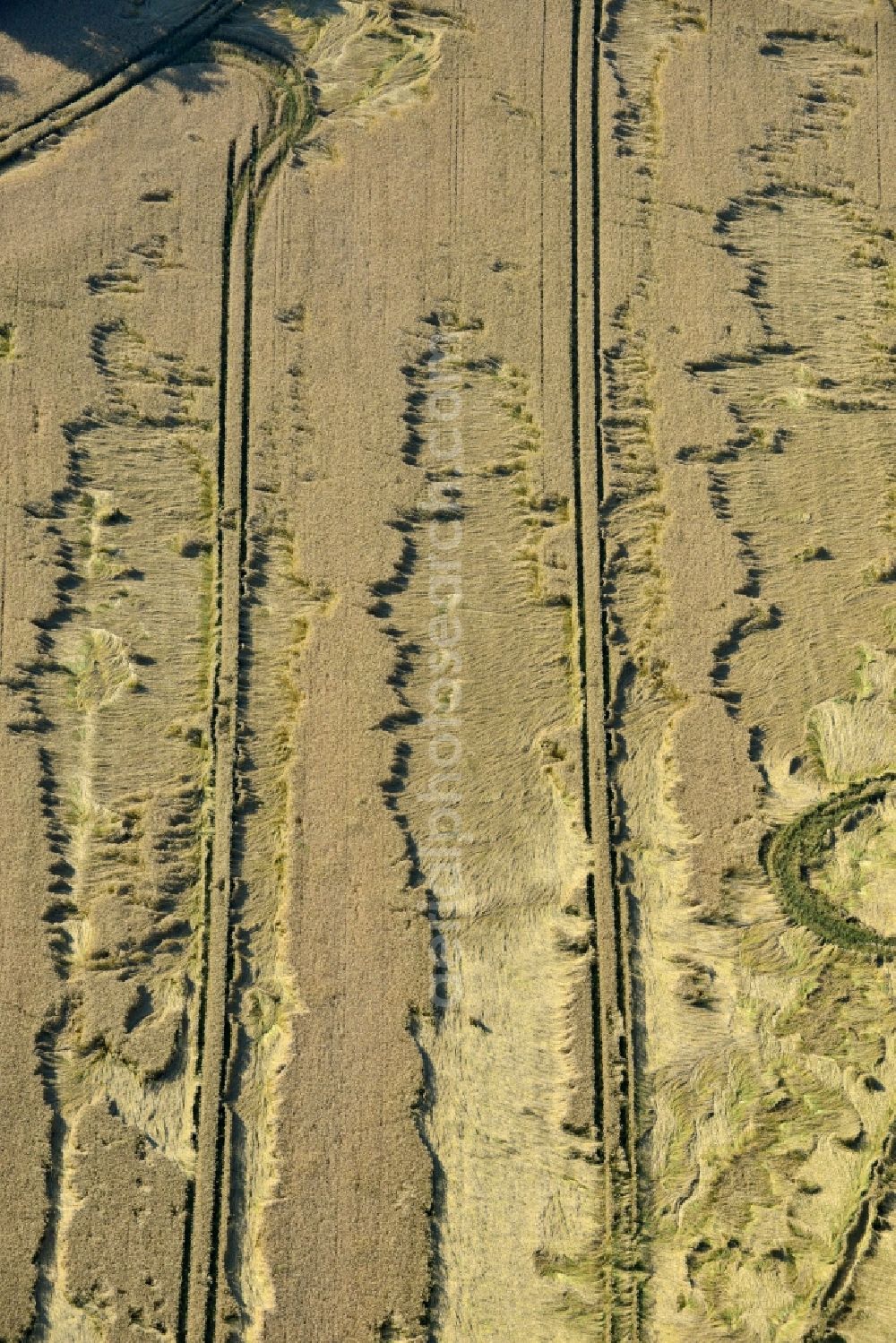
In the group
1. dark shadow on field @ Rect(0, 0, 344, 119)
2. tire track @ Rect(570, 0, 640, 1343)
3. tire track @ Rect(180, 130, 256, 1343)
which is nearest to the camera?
tire track @ Rect(180, 130, 256, 1343)

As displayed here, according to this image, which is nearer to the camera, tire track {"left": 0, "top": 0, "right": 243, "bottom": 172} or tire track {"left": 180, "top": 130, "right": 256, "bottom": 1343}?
tire track {"left": 180, "top": 130, "right": 256, "bottom": 1343}

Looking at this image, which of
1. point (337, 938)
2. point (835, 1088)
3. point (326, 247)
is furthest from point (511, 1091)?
point (326, 247)

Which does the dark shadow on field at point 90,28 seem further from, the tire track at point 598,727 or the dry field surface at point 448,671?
the tire track at point 598,727

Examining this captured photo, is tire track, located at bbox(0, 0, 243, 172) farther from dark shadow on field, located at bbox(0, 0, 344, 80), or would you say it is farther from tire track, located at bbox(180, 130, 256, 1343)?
tire track, located at bbox(180, 130, 256, 1343)

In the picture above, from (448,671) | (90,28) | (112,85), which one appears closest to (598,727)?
(448,671)

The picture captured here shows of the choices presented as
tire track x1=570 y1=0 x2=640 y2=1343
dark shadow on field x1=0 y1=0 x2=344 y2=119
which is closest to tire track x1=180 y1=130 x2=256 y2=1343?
dark shadow on field x1=0 y1=0 x2=344 y2=119

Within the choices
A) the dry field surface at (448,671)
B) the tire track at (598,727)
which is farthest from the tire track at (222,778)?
the tire track at (598,727)
